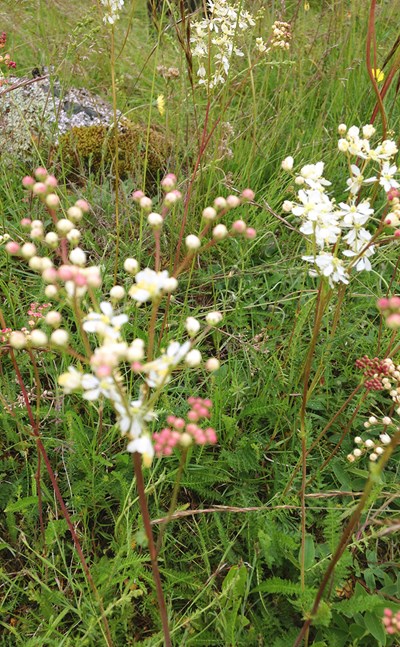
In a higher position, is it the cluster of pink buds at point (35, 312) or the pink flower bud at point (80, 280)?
the pink flower bud at point (80, 280)

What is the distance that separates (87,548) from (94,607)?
0.64 feet

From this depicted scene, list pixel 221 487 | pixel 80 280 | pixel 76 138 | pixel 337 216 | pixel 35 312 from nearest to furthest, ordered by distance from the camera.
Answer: pixel 80 280, pixel 337 216, pixel 35 312, pixel 221 487, pixel 76 138

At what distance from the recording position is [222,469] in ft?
6.13

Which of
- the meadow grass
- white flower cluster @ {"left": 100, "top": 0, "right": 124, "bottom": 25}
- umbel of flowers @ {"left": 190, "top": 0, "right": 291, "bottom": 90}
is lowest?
the meadow grass

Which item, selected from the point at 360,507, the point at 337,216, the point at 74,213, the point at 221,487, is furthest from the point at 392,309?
the point at 221,487

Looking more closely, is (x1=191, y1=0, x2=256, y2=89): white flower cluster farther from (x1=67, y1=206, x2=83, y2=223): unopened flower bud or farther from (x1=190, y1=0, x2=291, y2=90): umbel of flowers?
(x1=67, y1=206, x2=83, y2=223): unopened flower bud

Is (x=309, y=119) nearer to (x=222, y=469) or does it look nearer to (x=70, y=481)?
(x=222, y=469)

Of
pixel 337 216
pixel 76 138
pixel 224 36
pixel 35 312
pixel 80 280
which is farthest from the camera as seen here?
pixel 76 138

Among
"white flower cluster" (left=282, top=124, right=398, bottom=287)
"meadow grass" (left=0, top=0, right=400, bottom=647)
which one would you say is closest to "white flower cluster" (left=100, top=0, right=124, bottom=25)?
"meadow grass" (left=0, top=0, right=400, bottom=647)

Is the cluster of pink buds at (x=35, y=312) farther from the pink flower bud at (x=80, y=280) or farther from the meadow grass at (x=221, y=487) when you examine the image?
the pink flower bud at (x=80, y=280)

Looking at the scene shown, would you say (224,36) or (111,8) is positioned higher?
(111,8)

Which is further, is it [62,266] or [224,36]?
[224,36]

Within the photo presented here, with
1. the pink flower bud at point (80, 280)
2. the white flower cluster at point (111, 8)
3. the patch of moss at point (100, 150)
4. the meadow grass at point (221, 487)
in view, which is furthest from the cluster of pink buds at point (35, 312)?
Result: the patch of moss at point (100, 150)

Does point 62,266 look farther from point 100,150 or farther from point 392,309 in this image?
point 100,150
